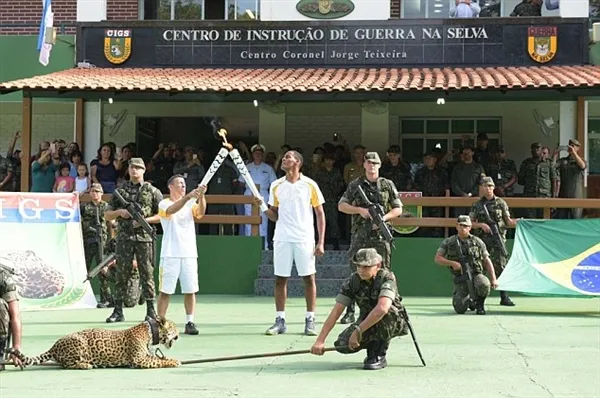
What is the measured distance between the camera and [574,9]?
19516 millimetres

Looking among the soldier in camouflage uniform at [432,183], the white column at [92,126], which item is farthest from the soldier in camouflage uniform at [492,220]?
the white column at [92,126]

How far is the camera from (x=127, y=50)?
796 inches

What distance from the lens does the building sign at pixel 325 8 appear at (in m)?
20.0

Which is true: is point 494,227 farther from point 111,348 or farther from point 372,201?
point 111,348

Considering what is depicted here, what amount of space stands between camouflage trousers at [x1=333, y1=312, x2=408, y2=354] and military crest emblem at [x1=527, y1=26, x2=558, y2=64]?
39.0ft

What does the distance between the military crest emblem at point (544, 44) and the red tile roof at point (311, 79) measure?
31 centimetres

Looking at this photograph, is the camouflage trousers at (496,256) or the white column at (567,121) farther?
the white column at (567,121)

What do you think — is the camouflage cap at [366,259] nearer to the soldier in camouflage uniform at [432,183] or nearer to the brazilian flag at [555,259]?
the brazilian flag at [555,259]

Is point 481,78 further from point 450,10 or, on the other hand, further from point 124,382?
point 124,382

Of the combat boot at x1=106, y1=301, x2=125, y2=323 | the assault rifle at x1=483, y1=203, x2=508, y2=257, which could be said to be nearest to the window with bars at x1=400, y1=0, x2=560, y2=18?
the assault rifle at x1=483, y1=203, x2=508, y2=257

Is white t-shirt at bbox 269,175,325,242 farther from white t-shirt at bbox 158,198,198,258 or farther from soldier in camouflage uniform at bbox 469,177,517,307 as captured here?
soldier in camouflage uniform at bbox 469,177,517,307

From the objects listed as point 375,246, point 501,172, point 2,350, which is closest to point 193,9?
point 501,172

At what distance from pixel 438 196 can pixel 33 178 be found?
6863 millimetres

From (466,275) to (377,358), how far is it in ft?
15.1
